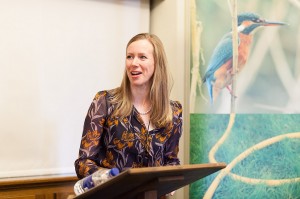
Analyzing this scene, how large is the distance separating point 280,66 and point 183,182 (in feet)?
3.70

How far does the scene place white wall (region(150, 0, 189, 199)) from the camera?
8.06 ft

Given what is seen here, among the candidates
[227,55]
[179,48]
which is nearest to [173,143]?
[227,55]

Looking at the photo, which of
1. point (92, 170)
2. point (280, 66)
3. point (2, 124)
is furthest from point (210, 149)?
point (2, 124)

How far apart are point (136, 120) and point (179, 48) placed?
35.8 inches

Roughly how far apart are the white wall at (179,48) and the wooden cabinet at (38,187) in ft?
2.36

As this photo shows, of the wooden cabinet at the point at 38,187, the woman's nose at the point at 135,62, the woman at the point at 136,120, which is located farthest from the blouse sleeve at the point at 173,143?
the wooden cabinet at the point at 38,187

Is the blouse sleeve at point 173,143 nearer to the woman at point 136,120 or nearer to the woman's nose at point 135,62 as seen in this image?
the woman at point 136,120

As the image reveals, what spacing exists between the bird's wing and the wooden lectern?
3.74 feet

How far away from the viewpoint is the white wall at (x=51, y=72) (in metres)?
2.19

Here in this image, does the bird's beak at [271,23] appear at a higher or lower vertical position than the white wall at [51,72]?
higher

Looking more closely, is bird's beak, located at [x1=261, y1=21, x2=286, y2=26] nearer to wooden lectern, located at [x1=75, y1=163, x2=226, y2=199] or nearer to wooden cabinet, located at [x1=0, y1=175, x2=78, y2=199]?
wooden lectern, located at [x1=75, y1=163, x2=226, y2=199]

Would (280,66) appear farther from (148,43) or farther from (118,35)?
(118,35)

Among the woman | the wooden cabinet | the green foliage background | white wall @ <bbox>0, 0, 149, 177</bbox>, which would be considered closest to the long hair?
the woman

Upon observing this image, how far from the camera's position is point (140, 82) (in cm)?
175
